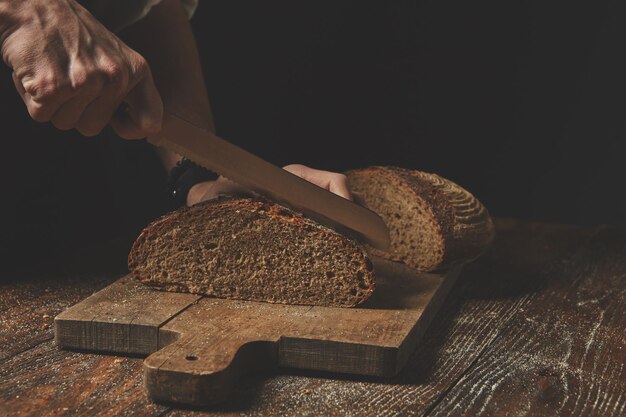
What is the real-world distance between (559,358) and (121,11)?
1844mm

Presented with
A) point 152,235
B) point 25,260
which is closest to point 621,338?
point 152,235

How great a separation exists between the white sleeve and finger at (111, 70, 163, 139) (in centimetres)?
94

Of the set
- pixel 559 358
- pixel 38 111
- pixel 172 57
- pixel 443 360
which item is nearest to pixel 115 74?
pixel 38 111

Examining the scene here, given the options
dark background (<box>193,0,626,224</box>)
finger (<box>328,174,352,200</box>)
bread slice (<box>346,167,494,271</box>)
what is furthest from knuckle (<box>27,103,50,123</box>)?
dark background (<box>193,0,626,224</box>)

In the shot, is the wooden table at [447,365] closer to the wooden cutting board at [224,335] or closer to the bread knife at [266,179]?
the wooden cutting board at [224,335]

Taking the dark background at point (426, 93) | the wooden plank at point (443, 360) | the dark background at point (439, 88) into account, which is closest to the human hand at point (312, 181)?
the wooden plank at point (443, 360)

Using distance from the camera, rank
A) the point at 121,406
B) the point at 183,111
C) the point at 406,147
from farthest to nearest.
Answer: the point at 406,147 < the point at 183,111 < the point at 121,406

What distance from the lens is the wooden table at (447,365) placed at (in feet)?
5.75

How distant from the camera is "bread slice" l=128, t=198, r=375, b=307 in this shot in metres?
2.16

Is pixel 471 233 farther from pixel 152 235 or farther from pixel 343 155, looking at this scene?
pixel 343 155

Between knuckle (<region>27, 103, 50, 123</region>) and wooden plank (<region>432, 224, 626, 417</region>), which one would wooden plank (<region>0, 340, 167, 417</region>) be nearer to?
knuckle (<region>27, 103, 50, 123</region>)

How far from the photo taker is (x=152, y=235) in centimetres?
221

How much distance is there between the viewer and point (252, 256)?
2203mm

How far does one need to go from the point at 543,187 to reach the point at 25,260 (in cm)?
240
